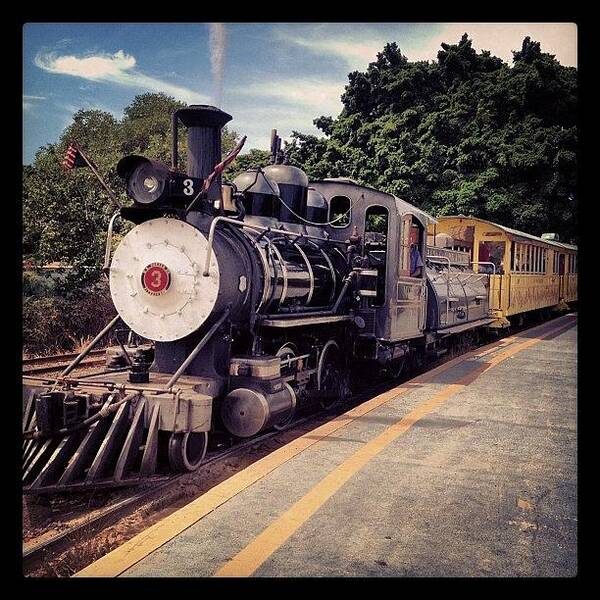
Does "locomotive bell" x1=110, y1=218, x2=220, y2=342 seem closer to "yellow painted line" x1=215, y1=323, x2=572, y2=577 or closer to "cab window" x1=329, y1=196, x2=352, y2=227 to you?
"yellow painted line" x1=215, y1=323, x2=572, y2=577

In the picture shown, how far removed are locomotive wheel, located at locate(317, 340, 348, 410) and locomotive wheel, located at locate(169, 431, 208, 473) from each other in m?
2.42

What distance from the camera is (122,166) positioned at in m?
5.53

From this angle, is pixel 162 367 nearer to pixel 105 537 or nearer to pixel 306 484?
pixel 105 537

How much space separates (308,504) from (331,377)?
14.8 feet

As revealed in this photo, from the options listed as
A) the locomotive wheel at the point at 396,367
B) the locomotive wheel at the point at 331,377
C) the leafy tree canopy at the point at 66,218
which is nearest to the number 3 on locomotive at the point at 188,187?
the locomotive wheel at the point at 331,377

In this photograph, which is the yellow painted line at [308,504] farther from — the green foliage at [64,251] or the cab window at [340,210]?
the green foliage at [64,251]

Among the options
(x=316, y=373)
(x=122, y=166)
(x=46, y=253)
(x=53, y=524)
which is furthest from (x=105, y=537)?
(x=46, y=253)

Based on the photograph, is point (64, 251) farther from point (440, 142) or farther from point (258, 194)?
point (440, 142)

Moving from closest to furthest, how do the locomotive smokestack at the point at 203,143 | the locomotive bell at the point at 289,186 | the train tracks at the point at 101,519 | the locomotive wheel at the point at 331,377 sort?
the train tracks at the point at 101,519
the locomotive smokestack at the point at 203,143
the locomotive bell at the point at 289,186
the locomotive wheel at the point at 331,377

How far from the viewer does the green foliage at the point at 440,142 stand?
18828 millimetres

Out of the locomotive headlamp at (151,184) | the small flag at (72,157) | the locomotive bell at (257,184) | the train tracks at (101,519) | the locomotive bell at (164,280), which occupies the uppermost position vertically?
the locomotive bell at (257,184)

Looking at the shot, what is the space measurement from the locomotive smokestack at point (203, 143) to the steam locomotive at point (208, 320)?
13 millimetres

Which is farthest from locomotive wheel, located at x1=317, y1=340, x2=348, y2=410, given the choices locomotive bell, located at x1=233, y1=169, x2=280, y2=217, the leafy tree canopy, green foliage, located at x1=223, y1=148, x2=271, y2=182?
green foliage, located at x1=223, y1=148, x2=271, y2=182

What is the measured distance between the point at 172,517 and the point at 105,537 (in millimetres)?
1094
